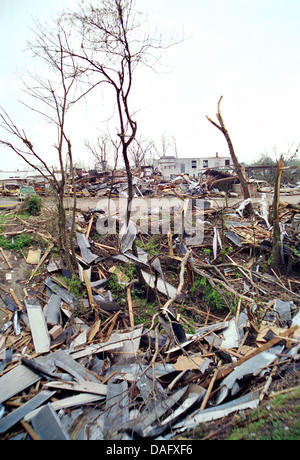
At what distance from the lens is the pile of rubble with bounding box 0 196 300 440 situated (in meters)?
2.98

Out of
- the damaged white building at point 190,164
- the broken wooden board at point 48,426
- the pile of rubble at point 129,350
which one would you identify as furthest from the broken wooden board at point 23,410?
the damaged white building at point 190,164

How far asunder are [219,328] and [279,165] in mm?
3932

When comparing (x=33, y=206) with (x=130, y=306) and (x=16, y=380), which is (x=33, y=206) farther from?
(x=16, y=380)

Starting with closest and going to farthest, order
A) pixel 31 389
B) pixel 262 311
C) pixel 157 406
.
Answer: pixel 157 406, pixel 31 389, pixel 262 311

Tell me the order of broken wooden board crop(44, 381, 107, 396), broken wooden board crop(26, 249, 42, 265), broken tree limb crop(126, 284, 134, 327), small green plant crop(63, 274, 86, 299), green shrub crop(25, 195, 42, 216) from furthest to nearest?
green shrub crop(25, 195, 42, 216) → broken wooden board crop(26, 249, 42, 265) → small green plant crop(63, 274, 86, 299) → broken tree limb crop(126, 284, 134, 327) → broken wooden board crop(44, 381, 107, 396)

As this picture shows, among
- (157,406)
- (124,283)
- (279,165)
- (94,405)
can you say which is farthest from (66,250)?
(279,165)

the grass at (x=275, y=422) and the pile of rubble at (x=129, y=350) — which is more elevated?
the grass at (x=275, y=422)

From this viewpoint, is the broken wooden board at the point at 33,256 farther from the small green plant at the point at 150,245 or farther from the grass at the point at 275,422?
the grass at the point at 275,422

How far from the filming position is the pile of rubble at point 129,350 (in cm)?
298

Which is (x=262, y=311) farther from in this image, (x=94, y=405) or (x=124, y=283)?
(x=94, y=405)

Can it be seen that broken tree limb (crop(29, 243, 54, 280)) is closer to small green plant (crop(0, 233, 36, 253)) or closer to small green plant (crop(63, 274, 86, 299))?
small green plant (crop(0, 233, 36, 253))

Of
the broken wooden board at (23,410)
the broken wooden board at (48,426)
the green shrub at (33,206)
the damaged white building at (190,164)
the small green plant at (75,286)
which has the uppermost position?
the damaged white building at (190,164)

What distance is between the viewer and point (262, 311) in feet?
16.5

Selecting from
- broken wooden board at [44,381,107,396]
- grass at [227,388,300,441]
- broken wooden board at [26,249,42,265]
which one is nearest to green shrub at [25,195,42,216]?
broken wooden board at [26,249,42,265]
